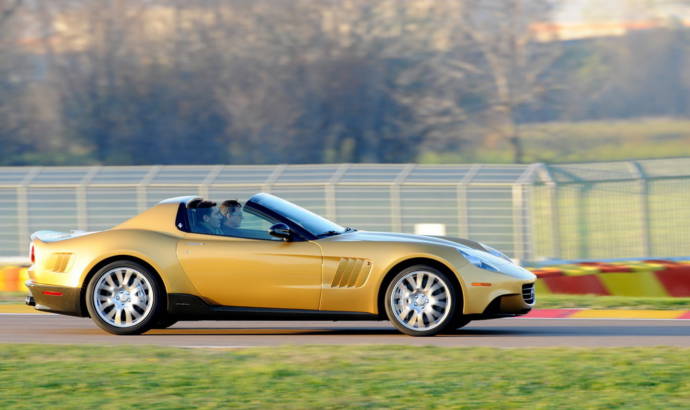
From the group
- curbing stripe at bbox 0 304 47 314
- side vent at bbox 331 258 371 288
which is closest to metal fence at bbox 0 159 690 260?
curbing stripe at bbox 0 304 47 314

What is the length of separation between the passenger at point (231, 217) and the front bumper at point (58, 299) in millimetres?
1406

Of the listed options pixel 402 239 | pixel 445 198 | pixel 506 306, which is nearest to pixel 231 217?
pixel 402 239

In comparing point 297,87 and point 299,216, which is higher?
point 297,87

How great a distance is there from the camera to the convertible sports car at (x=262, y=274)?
9750mm

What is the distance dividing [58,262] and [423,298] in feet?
10.7

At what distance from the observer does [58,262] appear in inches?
A: 404

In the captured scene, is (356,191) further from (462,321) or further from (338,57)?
(338,57)

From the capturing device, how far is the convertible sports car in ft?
32.0

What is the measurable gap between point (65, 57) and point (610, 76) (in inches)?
895

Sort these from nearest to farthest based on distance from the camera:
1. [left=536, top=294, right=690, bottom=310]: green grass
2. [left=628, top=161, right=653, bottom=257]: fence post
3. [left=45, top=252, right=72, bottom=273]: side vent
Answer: [left=45, top=252, right=72, bottom=273]: side vent → [left=536, top=294, right=690, bottom=310]: green grass → [left=628, top=161, right=653, bottom=257]: fence post

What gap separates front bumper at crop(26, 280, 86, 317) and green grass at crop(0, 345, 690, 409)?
4.00 ft

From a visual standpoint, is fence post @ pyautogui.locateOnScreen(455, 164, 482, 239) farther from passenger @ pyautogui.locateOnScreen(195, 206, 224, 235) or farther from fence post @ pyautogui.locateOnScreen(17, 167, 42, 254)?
passenger @ pyautogui.locateOnScreen(195, 206, 224, 235)

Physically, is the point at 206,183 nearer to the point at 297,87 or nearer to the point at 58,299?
the point at 58,299

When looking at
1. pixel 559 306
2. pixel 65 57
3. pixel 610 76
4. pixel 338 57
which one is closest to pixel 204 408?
pixel 559 306
